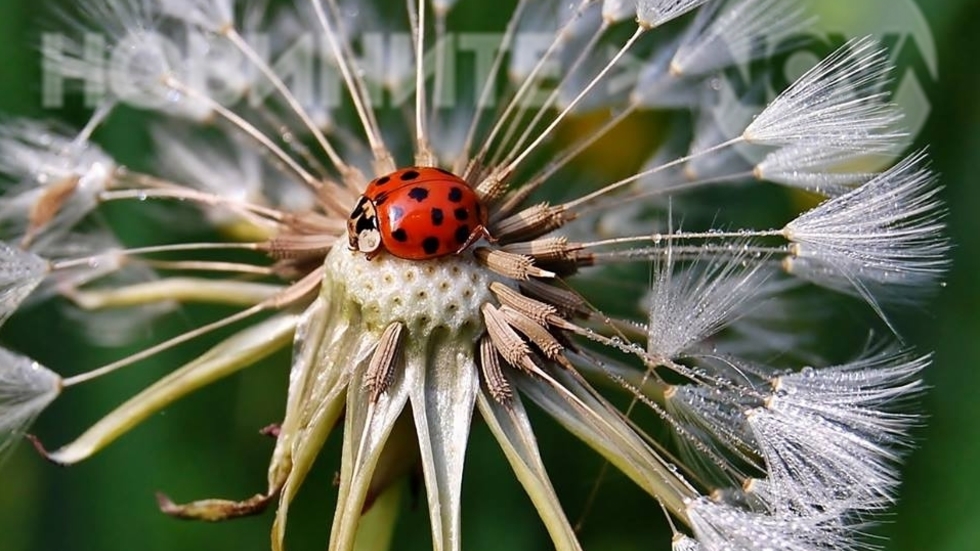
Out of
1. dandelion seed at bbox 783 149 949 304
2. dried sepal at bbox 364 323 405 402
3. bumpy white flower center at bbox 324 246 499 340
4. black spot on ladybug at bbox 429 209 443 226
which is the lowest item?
dandelion seed at bbox 783 149 949 304

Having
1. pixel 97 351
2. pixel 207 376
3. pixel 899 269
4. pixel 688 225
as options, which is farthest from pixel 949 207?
pixel 97 351

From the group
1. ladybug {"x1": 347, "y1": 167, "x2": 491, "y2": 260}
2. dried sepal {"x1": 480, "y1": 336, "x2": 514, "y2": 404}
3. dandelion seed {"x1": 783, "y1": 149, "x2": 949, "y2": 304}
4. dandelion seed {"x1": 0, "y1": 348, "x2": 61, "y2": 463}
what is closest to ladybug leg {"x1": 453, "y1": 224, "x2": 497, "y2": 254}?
ladybug {"x1": 347, "y1": 167, "x2": 491, "y2": 260}

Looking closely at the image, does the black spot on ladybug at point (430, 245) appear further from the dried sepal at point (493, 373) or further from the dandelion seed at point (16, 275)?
the dandelion seed at point (16, 275)

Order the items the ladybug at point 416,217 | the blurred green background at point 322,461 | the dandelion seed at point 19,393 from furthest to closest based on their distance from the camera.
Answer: the blurred green background at point 322,461, the dandelion seed at point 19,393, the ladybug at point 416,217

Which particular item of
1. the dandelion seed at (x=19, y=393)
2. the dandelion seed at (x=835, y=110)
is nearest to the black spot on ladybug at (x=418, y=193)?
the dandelion seed at (x=835, y=110)

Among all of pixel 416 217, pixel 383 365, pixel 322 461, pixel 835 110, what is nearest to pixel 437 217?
pixel 416 217

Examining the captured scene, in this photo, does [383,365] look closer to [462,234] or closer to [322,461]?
[462,234]

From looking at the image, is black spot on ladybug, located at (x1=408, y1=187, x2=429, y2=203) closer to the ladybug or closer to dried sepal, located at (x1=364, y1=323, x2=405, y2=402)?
the ladybug
